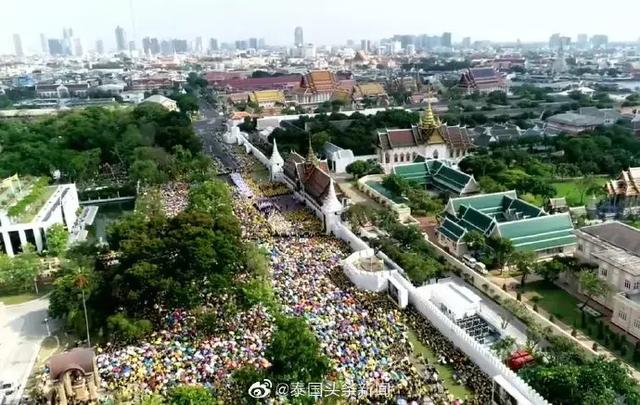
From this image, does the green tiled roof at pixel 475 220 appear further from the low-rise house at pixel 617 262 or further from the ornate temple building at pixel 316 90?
the ornate temple building at pixel 316 90

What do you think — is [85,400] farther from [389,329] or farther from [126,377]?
[389,329]

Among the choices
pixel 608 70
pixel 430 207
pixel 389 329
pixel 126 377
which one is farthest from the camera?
pixel 608 70

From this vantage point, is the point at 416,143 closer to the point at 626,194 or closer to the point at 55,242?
the point at 626,194

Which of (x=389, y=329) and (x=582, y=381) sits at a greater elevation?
(x=582, y=381)

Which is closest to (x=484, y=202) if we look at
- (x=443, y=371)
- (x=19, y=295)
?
(x=443, y=371)

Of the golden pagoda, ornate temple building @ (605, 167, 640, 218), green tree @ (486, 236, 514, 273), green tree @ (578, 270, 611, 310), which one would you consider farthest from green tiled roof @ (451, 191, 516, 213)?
the golden pagoda

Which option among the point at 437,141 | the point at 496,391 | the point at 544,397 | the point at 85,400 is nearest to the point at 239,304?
the point at 85,400

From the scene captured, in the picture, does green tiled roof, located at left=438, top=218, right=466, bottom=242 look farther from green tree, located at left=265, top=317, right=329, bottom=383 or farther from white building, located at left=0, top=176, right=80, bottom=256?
white building, located at left=0, top=176, right=80, bottom=256
